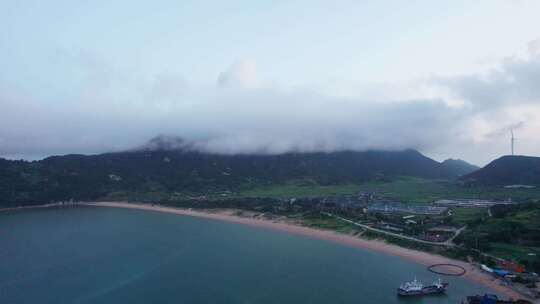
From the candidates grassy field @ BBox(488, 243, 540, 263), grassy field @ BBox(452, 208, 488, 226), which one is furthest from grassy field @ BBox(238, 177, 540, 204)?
grassy field @ BBox(488, 243, 540, 263)

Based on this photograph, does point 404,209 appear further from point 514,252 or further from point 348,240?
point 514,252

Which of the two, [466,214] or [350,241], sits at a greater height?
[466,214]

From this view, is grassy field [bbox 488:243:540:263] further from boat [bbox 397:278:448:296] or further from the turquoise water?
boat [bbox 397:278:448:296]

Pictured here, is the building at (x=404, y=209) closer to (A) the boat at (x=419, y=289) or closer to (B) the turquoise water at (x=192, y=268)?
(B) the turquoise water at (x=192, y=268)

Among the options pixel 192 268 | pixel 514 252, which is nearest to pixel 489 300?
pixel 514 252

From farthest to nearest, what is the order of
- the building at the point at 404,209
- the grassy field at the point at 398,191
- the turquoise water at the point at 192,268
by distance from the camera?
the grassy field at the point at 398,191 → the building at the point at 404,209 → the turquoise water at the point at 192,268

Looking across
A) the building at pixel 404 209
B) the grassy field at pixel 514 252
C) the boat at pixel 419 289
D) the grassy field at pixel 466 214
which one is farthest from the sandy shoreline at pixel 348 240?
the building at pixel 404 209
